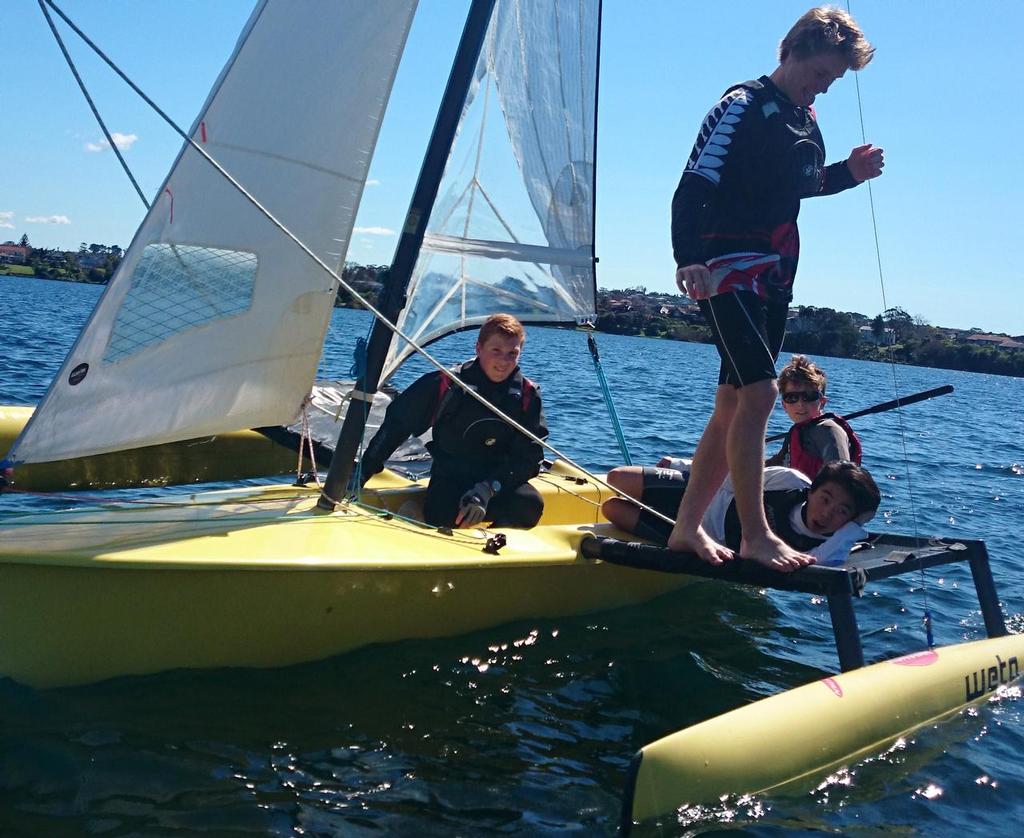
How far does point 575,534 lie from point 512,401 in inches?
28.4

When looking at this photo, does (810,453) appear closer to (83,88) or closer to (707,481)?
(707,481)

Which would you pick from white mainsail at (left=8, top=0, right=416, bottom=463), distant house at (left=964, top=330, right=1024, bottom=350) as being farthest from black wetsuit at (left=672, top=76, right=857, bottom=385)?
distant house at (left=964, top=330, right=1024, bottom=350)

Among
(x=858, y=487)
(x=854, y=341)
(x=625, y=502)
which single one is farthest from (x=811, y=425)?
(x=854, y=341)

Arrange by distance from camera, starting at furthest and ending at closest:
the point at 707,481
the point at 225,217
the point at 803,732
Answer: the point at 707,481
the point at 225,217
the point at 803,732

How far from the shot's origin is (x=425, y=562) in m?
3.90

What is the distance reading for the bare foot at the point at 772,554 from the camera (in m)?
4.06

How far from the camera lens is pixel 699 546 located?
166 inches

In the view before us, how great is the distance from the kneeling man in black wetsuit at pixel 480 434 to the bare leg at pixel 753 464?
3.78ft

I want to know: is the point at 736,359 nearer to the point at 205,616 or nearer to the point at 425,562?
the point at 425,562

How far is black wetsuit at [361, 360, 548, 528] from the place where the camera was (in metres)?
4.80

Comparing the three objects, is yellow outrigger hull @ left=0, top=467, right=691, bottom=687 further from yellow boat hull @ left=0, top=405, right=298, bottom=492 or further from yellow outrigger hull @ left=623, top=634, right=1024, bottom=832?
yellow boat hull @ left=0, top=405, right=298, bottom=492

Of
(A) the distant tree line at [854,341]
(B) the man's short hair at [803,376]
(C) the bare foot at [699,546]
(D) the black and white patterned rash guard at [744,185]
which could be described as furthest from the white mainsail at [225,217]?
(A) the distant tree line at [854,341]

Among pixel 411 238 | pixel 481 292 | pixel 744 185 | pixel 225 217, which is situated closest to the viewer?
pixel 744 185

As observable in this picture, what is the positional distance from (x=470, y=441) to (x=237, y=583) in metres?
1.46
